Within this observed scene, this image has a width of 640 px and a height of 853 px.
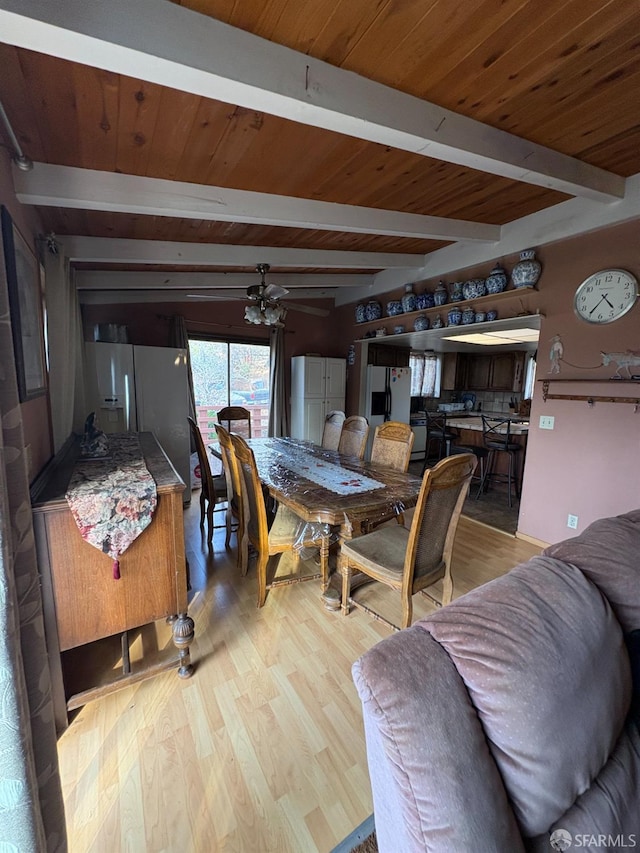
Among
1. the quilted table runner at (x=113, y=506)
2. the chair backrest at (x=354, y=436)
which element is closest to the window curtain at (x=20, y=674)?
the quilted table runner at (x=113, y=506)

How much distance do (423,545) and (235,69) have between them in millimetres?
2033

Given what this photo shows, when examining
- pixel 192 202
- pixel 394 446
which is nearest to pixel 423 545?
pixel 394 446

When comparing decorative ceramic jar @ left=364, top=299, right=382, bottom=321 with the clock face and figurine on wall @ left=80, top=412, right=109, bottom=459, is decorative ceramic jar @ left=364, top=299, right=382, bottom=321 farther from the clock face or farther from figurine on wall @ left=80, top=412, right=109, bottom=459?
figurine on wall @ left=80, top=412, right=109, bottom=459

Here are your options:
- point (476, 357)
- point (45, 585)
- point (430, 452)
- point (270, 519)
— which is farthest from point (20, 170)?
point (476, 357)

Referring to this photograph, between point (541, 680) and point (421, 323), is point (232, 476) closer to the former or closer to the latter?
point (541, 680)

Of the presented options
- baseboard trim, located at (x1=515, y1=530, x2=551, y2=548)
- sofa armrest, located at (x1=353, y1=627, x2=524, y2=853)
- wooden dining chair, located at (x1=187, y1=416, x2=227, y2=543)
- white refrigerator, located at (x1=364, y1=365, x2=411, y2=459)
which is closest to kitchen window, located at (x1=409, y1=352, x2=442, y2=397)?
white refrigerator, located at (x1=364, y1=365, x2=411, y2=459)

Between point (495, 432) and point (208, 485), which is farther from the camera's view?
point (495, 432)

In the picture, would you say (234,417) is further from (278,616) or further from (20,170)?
(20,170)

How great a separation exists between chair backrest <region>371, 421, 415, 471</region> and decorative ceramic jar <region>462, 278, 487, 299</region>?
153 cm

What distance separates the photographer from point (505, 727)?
721 mm

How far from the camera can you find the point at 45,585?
135 cm

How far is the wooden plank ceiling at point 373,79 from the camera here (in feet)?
3.77

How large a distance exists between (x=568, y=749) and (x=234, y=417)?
363cm

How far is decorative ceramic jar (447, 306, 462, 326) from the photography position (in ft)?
11.7
